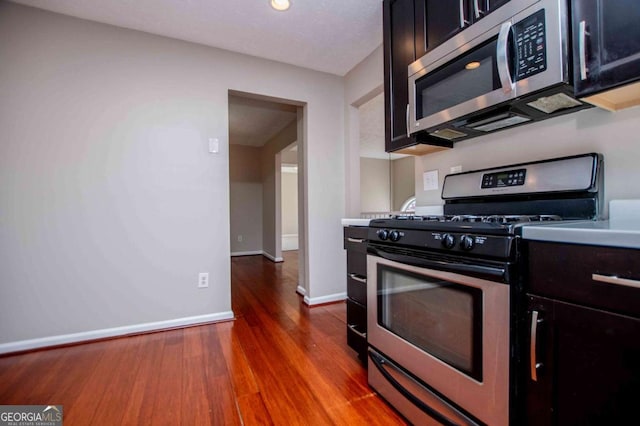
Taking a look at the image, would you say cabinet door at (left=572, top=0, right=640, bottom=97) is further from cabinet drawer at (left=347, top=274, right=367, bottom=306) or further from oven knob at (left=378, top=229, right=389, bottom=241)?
cabinet drawer at (left=347, top=274, right=367, bottom=306)

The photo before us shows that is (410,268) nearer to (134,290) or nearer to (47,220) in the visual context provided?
(134,290)

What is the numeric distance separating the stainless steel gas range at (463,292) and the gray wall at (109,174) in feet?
5.39

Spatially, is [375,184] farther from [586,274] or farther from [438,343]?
[586,274]

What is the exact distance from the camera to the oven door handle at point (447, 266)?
2.92 ft

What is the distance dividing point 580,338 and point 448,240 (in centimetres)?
43

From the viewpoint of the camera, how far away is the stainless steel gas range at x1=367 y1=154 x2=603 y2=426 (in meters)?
0.88

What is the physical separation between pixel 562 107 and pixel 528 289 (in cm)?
86

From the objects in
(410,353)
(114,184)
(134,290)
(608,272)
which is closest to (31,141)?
(114,184)

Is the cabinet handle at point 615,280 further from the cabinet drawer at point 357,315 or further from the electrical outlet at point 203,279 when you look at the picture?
the electrical outlet at point 203,279

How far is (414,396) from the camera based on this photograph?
45.9 inches

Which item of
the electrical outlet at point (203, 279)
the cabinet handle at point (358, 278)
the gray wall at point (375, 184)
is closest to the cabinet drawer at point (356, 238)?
the cabinet handle at point (358, 278)

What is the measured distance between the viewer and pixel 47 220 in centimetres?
196

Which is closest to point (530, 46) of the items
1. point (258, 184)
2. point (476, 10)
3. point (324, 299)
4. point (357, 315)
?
point (476, 10)

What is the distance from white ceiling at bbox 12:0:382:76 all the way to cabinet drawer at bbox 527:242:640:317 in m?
1.91
